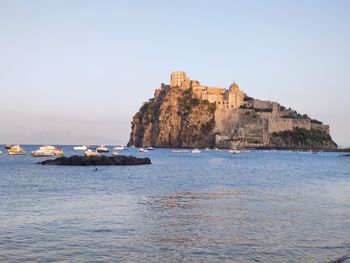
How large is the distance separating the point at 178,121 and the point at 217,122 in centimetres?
1325

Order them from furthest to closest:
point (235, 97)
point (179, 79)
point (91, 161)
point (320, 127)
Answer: point (320, 127) → point (179, 79) → point (235, 97) → point (91, 161)

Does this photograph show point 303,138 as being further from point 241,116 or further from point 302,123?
point 241,116

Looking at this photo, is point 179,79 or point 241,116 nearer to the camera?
point 241,116

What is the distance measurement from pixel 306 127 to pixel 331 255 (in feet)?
500

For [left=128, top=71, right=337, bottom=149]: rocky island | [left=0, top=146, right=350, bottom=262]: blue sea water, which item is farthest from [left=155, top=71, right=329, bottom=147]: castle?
[left=0, top=146, right=350, bottom=262]: blue sea water

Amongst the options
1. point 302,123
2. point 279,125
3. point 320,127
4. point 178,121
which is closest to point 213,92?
point 178,121

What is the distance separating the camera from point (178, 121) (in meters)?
152

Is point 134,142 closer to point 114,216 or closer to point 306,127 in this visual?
point 306,127

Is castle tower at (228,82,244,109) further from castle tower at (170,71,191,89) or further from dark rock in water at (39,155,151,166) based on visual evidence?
dark rock in water at (39,155,151,166)

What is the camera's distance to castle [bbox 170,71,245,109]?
15312 centimetres

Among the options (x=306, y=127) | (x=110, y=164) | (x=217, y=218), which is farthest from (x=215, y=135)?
(x=217, y=218)

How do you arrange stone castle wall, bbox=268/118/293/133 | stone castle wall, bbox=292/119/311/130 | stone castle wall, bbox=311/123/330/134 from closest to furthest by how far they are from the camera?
stone castle wall, bbox=268/118/293/133 < stone castle wall, bbox=292/119/311/130 < stone castle wall, bbox=311/123/330/134

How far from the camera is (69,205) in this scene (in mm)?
20547

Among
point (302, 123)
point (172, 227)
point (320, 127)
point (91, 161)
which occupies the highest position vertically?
point (302, 123)
